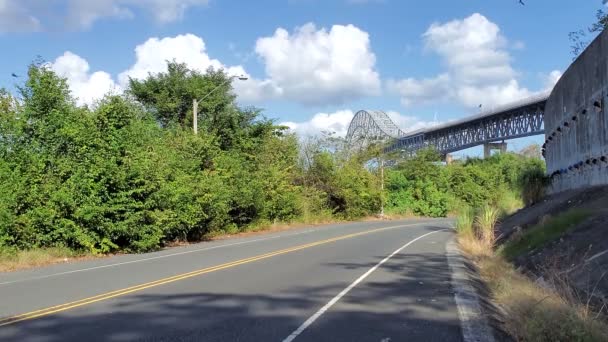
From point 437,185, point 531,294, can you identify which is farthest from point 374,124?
point 531,294

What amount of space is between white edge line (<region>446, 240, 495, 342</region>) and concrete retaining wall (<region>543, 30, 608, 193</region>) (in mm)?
6883

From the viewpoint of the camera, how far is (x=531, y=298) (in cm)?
938

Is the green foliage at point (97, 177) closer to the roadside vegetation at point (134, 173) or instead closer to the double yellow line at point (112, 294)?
the roadside vegetation at point (134, 173)

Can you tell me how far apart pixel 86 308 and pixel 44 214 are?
36.5 ft

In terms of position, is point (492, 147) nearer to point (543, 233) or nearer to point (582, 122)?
point (582, 122)

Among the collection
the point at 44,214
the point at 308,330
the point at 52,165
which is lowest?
the point at 308,330

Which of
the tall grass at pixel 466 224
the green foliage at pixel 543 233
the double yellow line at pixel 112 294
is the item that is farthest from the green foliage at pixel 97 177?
the green foliage at pixel 543 233

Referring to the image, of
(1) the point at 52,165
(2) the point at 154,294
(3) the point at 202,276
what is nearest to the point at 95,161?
(1) the point at 52,165

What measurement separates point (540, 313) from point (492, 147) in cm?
9347

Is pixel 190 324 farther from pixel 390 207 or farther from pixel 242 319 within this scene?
pixel 390 207

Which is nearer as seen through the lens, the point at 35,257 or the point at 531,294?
the point at 531,294

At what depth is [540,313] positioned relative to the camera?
746 cm

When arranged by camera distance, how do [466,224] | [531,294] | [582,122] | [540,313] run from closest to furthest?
[540,313]
[531,294]
[582,122]
[466,224]

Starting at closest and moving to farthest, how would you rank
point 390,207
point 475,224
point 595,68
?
point 595,68 → point 475,224 → point 390,207
